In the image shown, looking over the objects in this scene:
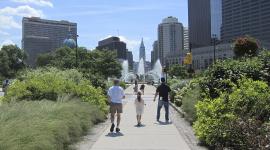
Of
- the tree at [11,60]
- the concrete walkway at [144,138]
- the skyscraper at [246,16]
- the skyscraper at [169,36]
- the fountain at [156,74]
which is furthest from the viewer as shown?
the skyscraper at [169,36]

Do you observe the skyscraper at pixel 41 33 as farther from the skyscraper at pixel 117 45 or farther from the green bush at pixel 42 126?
the green bush at pixel 42 126

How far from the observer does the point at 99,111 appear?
19469 mm

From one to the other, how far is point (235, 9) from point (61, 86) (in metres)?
72.2

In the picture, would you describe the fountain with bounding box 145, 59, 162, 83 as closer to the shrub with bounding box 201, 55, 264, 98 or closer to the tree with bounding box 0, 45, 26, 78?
the tree with bounding box 0, 45, 26, 78

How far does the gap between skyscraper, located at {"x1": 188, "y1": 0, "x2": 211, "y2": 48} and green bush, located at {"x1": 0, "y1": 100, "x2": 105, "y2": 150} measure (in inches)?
4222

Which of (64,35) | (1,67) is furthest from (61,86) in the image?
(64,35)

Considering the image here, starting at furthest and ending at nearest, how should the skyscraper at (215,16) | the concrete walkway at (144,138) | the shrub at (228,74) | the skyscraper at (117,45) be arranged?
the skyscraper at (117,45) < the skyscraper at (215,16) < the shrub at (228,74) < the concrete walkway at (144,138)

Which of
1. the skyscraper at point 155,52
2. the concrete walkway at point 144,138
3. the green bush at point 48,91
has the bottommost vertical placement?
the concrete walkway at point 144,138

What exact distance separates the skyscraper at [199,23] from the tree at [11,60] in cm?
4003

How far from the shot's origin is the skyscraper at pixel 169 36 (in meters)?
164

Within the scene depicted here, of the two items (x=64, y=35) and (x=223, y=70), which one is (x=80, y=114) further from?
(x=64, y=35)

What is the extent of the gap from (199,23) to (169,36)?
42.5m

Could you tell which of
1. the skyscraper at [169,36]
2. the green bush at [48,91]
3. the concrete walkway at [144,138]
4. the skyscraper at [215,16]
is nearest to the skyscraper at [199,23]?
the skyscraper at [215,16]

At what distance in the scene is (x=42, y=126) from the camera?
10469 millimetres
